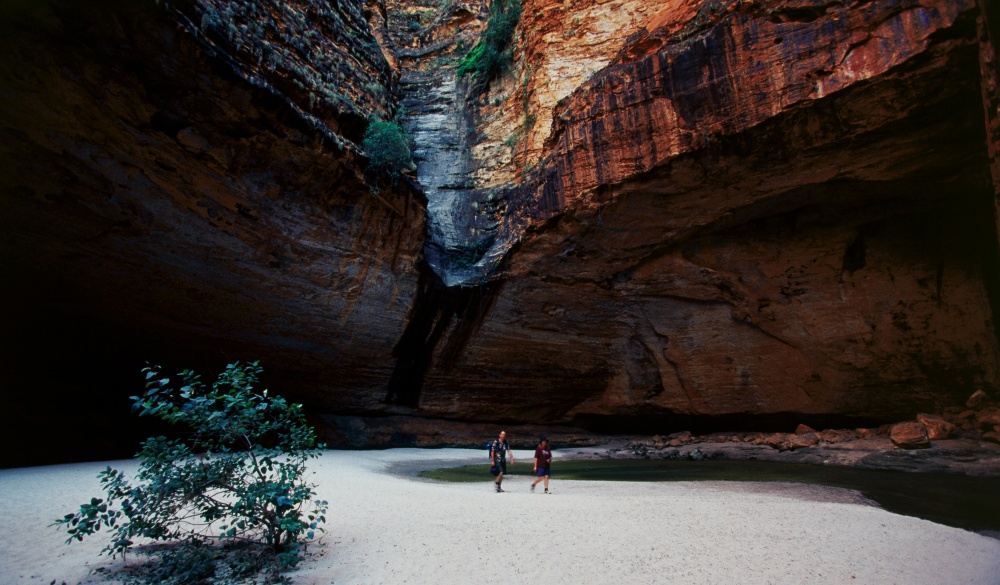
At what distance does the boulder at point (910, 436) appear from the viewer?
938 cm

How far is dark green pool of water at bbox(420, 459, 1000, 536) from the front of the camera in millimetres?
Answer: 5801

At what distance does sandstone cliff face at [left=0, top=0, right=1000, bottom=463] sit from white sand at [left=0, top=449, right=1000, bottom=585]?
466 centimetres

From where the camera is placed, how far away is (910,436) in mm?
9516

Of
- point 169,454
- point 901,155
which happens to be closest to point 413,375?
point 169,454

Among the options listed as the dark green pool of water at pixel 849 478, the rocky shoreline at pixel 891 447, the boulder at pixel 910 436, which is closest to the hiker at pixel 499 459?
the dark green pool of water at pixel 849 478

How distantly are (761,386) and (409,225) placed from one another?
10936 millimetres

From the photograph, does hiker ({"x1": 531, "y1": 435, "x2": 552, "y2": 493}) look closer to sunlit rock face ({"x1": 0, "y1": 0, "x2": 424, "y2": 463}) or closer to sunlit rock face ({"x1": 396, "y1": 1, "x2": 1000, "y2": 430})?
sunlit rock face ({"x1": 396, "y1": 1, "x2": 1000, "y2": 430})

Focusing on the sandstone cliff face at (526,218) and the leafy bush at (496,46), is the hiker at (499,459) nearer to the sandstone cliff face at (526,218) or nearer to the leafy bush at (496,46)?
the sandstone cliff face at (526,218)

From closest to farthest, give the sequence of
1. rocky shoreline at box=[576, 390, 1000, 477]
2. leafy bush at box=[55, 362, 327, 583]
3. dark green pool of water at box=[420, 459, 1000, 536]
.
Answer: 1. leafy bush at box=[55, 362, 327, 583]
2. dark green pool of water at box=[420, 459, 1000, 536]
3. rocky shoreline at box=[576, 390, 1000, 477]

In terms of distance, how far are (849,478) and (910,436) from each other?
3019 millimetres

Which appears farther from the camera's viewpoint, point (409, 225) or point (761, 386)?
point (761, 386)

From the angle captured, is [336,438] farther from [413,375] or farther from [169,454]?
[169,454]

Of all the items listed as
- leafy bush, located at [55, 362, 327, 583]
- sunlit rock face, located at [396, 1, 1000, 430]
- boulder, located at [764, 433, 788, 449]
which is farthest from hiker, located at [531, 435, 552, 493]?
boulder, located at [764, 433, 788, 449]

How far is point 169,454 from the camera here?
3.78m
